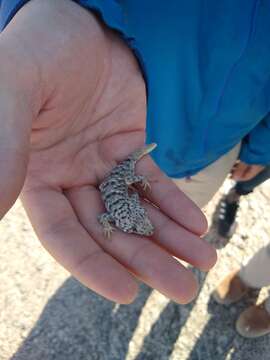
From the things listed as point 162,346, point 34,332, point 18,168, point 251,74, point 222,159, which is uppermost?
point 251,74

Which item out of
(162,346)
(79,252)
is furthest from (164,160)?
(162,346)

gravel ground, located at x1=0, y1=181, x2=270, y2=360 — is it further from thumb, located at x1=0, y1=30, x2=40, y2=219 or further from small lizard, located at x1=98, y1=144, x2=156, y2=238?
thumb, located at x1=0, y1=30, x2=40, y2=219

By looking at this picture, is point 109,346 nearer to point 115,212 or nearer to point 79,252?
point 115,212

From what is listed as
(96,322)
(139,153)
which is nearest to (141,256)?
(139,153)

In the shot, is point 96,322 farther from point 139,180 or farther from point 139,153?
point 139,153

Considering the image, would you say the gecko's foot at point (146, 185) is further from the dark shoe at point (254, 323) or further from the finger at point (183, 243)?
the dark shoe at point (254, 323)

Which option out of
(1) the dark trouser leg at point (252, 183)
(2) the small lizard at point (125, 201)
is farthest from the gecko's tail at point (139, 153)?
(1) the dark trouser leg at point (252, 183)

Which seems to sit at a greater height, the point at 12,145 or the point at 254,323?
the point at 12,145
